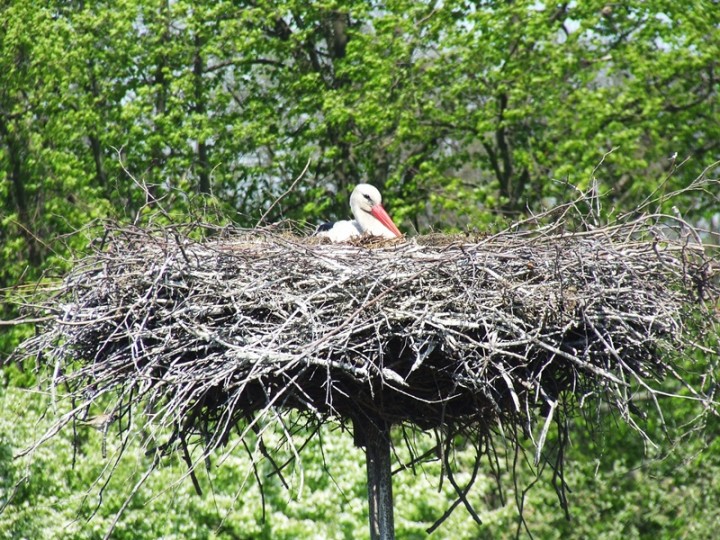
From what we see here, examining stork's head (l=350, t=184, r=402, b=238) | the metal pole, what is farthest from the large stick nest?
stork's head (l=350, t=184, r=402, b=238)

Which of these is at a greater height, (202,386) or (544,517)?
(202,386)

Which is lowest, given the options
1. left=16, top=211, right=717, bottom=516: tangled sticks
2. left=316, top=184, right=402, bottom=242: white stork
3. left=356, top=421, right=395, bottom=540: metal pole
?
left=356, top=421, right=395, bottom=540: metal pole

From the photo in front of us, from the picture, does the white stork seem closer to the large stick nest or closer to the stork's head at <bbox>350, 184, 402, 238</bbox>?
the stork's head at <bbox>350, 184, 402, 238</bbox>

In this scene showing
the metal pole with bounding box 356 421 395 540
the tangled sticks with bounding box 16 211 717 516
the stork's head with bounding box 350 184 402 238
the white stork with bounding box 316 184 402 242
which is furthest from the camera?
the stork's head with bounding box 350 184 402 238

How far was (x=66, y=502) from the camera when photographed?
31.7 ft

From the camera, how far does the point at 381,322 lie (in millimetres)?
4348

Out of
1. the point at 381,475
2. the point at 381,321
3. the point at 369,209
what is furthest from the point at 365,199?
the point at 381,321

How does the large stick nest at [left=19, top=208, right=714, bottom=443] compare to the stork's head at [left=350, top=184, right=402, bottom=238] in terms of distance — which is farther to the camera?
the stork's head at [left=350, top=184, right=402, bottom=238]

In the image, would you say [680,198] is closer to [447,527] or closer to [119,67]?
[447,527]

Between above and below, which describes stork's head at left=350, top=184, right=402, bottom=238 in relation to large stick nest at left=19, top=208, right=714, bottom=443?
above

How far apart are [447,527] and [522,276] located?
6.90 m

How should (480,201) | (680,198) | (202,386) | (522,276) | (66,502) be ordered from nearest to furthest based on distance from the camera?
(202,386) → (522,276) → (66,502) → (680,198) → (480,201)

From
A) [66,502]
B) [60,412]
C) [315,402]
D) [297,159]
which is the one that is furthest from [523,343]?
[297,159]

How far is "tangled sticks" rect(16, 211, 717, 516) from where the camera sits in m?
4.43
